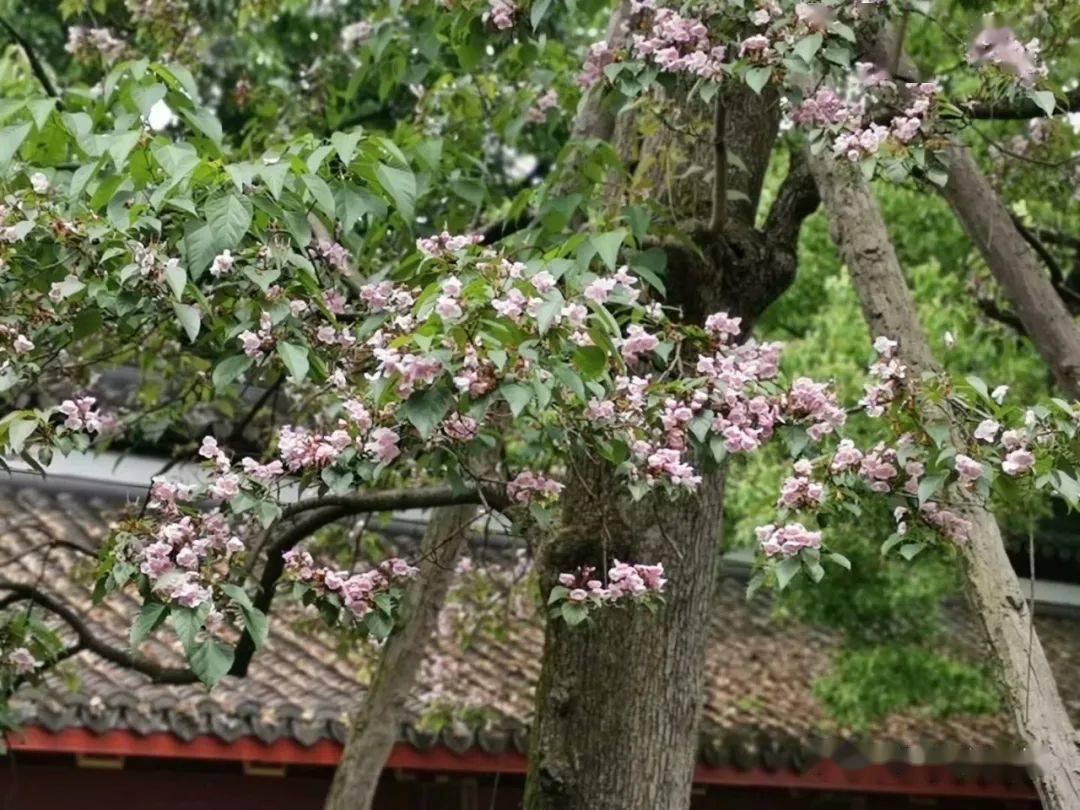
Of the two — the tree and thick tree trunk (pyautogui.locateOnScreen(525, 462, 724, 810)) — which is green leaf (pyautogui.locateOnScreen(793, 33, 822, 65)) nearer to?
the tree

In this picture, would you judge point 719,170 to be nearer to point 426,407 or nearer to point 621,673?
point 621,673

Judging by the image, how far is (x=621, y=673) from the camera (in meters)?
4.50

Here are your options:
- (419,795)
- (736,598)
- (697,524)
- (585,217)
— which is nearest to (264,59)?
(736,598)

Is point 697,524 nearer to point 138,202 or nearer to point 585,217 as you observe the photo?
point 585,217

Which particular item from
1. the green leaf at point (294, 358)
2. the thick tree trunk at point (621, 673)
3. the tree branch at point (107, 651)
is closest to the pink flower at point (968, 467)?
the thick tree trunk at point (621, 673)

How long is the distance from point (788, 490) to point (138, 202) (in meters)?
1.62

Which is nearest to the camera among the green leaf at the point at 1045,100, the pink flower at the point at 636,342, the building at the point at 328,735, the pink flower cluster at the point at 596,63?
the pink flower at the point at 636,342

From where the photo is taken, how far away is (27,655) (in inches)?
194

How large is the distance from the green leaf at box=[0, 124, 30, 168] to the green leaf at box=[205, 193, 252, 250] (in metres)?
0.53

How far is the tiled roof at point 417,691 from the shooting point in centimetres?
708

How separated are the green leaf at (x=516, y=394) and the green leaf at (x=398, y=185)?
748mm

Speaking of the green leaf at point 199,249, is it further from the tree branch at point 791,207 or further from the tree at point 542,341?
the tree branch at point 791,207

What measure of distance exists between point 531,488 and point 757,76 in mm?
1163

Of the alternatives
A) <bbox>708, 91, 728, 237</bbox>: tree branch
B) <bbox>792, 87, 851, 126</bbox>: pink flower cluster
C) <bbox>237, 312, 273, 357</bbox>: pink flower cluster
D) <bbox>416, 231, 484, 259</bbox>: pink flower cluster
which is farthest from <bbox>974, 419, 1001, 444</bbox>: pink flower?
<bbox>237, 312, 273, 357</bbox>: pink flower cluster
